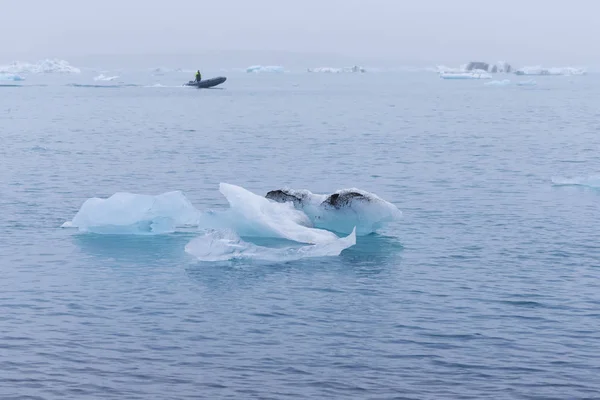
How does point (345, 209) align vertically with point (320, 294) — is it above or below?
above

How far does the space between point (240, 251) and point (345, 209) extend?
3066 millimetres

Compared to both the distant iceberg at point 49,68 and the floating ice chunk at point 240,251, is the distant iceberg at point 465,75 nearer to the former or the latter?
the distant iceberg at point 49,68

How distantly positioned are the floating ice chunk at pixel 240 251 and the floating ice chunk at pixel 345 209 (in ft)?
6.41

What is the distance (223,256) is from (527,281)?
5.51 m

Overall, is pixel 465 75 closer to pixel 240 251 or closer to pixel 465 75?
pixel 465 75

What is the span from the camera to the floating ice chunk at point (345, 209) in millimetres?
19953

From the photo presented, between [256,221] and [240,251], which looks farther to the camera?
[256,221]

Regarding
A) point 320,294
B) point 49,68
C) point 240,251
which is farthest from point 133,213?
point 49,68

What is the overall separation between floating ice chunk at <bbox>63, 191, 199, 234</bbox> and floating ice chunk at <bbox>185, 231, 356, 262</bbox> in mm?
2463

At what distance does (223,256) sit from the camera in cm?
1778

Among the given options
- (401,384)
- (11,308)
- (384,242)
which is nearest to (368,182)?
(384,242)

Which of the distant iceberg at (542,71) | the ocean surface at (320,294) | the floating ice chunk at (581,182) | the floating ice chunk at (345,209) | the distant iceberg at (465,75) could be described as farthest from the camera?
the distant iceberg at (542,71)

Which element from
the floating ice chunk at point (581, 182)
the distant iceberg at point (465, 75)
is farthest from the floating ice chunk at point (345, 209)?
the distant iceberg at point (465, 75)

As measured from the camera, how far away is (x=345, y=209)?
2008cm
